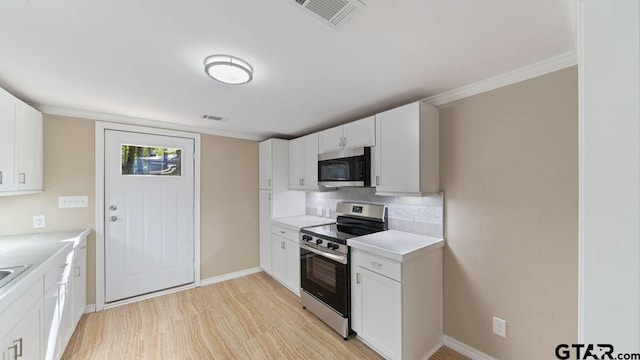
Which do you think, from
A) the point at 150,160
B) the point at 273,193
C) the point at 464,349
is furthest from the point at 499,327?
the point at 150,160

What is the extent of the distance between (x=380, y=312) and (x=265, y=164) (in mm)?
2602

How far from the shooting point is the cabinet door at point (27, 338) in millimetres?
1202

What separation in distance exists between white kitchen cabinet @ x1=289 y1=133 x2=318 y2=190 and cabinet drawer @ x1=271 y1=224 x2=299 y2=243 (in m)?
0.62

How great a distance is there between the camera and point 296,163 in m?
3.49

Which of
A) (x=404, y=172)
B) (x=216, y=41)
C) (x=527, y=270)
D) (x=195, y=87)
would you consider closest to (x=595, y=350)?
(x=527, y=270)

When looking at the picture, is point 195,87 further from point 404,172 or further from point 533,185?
point 533,185

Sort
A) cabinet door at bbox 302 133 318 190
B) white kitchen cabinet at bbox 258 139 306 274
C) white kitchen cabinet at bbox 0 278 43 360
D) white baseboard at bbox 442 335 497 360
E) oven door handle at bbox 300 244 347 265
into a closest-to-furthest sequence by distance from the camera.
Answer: white kitchen cabinet at bbox 0 278 43 360
white baseboard at bbox 442 335 497 360
oven door handle at bbox 300 244 347 265
cabinet door at bbox 302 133 318 190
white kitchen cabinet at bbox 258 139 306 274

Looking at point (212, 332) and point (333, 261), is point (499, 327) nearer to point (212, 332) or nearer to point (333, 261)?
point (333, 261)

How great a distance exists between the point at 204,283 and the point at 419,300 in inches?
113

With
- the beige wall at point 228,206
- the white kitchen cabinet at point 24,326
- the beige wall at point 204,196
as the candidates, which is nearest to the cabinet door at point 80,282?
the beige wall at point 204,196

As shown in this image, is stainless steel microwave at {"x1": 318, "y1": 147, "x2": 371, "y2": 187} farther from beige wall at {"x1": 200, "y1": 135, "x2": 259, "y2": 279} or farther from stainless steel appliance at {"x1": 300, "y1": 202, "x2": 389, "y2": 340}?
beige wall at {"x1": 200, "y1": 135, "x2": 259, "y2": 279}

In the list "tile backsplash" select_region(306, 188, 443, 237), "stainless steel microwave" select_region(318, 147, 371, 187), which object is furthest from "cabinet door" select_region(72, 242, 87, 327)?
"tile backsplash" select_region(306, 188, 443, 237)

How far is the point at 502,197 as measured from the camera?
183cm

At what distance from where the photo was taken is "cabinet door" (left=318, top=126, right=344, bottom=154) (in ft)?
9.03
